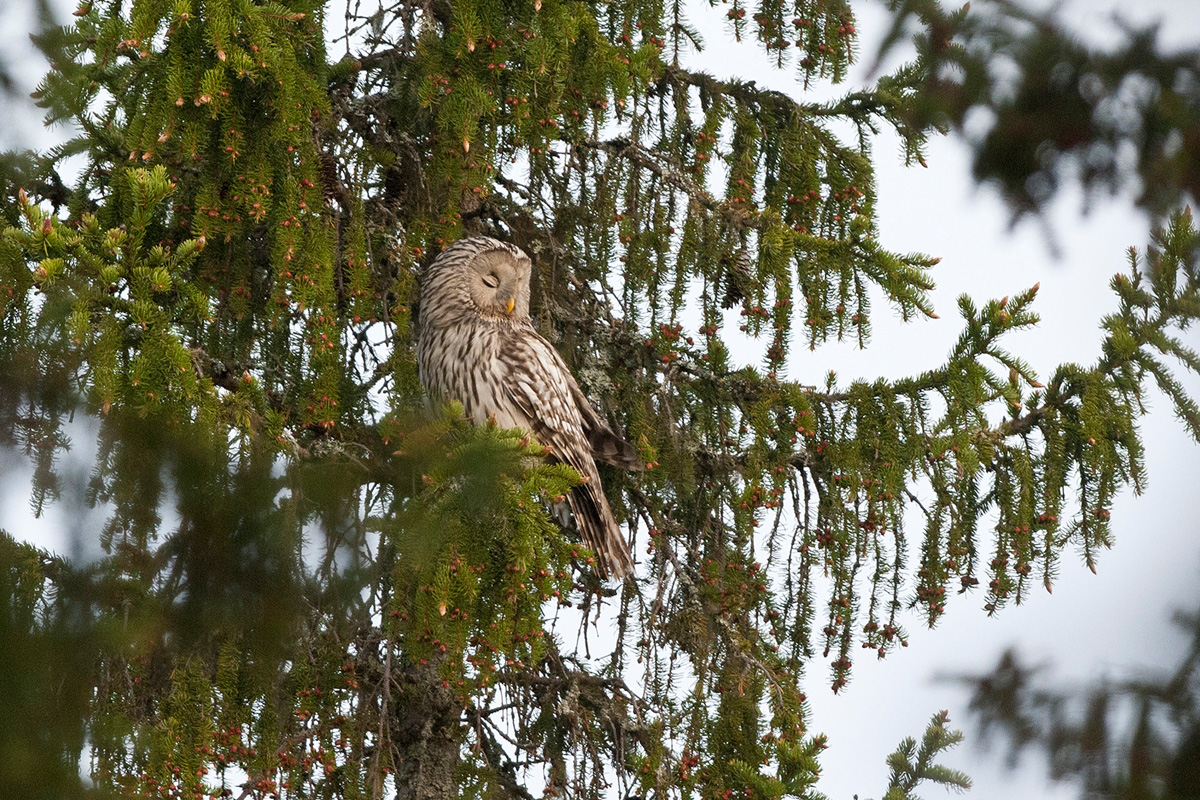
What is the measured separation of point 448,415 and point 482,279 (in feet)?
7.61

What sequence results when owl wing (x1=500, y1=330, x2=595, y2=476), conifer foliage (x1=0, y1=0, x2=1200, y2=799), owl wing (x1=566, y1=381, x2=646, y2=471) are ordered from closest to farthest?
conifer foliage (x1=0, y1=0, x2=1200, y2=799)
owl wing (x1=566, y1=381, x2=646, y2=471)
owl wing (x1=500, y1=330, x2=595, y2=476)

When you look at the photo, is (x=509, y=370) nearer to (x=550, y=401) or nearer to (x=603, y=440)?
(x=550, y=401)

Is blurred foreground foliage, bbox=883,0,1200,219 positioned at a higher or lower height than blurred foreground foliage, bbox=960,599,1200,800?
higher

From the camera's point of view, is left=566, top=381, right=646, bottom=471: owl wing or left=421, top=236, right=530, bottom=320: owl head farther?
left=421, top=236, right=530, bottom=320: owl head

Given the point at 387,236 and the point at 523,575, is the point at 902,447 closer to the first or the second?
the point at 523,575

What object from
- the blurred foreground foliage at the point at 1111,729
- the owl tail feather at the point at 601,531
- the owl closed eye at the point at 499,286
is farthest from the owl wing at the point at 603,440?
the blurred foreground foliage at the point at 1111,729

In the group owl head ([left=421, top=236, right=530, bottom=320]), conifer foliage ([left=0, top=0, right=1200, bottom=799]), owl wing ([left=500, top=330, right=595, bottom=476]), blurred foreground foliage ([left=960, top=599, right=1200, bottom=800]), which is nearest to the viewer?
blurred foreground foliage ([left=960, top=599, right=1200, bottom=800])

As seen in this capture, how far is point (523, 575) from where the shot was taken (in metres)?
2.40

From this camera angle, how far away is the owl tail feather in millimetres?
4281

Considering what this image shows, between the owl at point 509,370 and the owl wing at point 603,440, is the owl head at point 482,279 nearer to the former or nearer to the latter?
the owl at point 509,370

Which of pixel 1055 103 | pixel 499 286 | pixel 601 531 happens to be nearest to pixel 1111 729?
pixel 1055 103

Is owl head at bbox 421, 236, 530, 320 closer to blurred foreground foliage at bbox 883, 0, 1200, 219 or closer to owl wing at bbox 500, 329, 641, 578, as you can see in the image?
owl wing at bbox 500, 329, 641, 578

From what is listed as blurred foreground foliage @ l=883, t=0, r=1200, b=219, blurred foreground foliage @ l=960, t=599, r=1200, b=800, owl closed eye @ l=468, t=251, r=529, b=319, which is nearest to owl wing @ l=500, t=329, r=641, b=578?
owl closed eye @ l=468, t=251, r=529, b=319

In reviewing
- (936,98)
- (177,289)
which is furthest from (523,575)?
(936,98)
